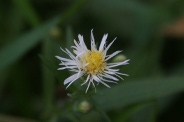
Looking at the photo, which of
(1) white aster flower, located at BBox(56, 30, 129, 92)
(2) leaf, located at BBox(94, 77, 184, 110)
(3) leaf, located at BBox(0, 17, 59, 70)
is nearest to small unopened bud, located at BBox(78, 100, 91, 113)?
(1) white aster flower, located at BBox(56, 30, 129, 92)

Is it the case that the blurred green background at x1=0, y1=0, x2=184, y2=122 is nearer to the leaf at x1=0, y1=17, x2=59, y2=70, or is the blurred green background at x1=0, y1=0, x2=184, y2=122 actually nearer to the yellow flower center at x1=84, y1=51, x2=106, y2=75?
the leaf at x1=0, y1=17, x2=59, y2=70

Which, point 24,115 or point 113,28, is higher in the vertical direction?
point 113,28

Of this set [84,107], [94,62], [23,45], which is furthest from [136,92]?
[23,45]

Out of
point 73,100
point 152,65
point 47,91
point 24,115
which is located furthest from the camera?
point 152,65

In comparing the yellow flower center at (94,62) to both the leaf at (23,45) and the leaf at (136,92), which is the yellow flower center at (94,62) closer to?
the leaf at (136,92)

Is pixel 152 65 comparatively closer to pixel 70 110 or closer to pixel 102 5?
pixel 102 5

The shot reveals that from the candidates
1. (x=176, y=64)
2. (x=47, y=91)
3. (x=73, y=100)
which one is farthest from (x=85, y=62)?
(x=176, y=64)

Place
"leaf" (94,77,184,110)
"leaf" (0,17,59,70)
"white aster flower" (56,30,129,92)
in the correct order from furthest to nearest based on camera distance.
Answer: "leaf" (0,17,59,70)
"leaf" (94,77,184,110)
"white aster flower" (56,30,129,92)
